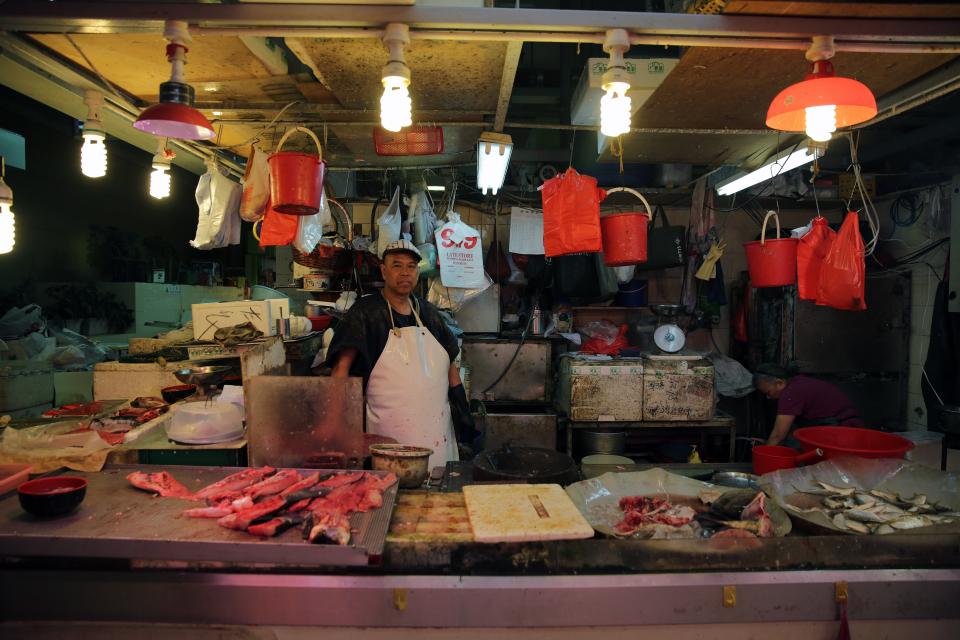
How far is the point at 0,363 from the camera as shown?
525 cm

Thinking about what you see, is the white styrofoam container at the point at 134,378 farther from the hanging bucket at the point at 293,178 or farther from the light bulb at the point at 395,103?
the light bulb at the point at 395,103

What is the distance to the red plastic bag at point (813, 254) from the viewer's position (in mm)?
3279

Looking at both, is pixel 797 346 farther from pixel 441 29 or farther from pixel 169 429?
pixel 169 429

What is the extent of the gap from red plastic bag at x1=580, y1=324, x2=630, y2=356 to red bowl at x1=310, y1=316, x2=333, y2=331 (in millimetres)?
2833

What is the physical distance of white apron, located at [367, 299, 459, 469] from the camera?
386cm

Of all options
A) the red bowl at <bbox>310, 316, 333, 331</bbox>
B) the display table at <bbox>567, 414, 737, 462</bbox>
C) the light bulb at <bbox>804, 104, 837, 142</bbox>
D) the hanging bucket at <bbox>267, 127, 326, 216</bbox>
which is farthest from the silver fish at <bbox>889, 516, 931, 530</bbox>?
the red bowl at <bbox>310, 316, 333, 331</bbox>

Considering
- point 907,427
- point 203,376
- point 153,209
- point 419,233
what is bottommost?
point 907,427

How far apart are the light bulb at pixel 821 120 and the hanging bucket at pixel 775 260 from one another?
1.00 meters

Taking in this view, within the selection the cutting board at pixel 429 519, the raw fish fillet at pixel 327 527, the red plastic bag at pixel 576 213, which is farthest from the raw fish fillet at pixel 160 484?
the red plastic bag at pixel 576 213

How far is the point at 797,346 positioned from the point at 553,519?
5.59 m

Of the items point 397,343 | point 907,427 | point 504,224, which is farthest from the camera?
point 504,224

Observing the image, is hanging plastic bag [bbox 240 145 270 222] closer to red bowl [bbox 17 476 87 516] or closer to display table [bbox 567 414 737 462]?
red bowl [bbox 17 476 87 516]

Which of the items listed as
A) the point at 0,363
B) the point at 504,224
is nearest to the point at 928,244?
the point at 504,224

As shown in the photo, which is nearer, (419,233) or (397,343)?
(397,343)
